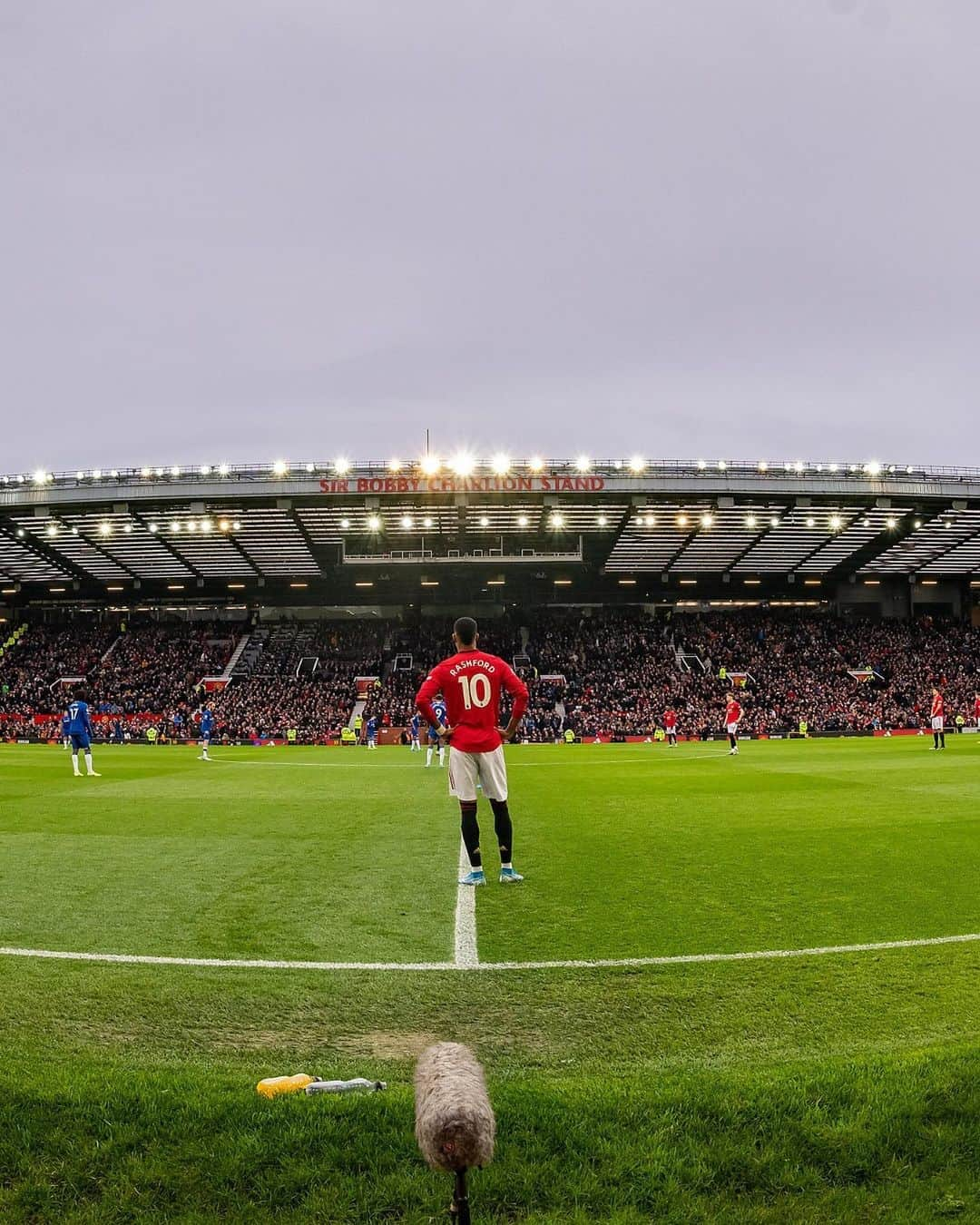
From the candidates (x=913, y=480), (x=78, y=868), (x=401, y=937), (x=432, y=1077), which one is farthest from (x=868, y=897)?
(x=913, y=480)

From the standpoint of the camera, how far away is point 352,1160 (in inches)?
120

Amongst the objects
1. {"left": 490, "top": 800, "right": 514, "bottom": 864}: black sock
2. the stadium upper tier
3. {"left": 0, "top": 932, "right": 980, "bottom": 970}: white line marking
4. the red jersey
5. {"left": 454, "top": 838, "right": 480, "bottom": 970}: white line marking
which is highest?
the stadium upper tier

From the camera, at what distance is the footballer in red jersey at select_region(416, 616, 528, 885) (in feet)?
24.7

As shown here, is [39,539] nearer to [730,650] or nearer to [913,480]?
[730,650]

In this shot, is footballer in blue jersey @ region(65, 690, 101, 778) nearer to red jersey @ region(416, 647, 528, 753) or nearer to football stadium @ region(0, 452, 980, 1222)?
football stadium @ region(0, 452, 980, 1222)

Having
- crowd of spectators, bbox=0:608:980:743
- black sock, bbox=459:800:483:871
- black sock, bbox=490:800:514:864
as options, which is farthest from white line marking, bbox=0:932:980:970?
crowd of spectators, bbox=0:608:980:743

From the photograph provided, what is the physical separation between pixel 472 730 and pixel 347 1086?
4232 mm

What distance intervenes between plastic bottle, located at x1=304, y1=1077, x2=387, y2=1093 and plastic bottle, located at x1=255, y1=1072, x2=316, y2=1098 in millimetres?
41

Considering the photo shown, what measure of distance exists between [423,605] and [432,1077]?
58.5 meters

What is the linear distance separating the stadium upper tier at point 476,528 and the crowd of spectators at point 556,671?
10.1 ft

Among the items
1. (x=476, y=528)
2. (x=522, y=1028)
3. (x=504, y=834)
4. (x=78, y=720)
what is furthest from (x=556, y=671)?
(x=522, y=1028)

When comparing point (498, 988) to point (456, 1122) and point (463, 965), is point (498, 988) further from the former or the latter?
point (456, 1122)

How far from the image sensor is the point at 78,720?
2128cm

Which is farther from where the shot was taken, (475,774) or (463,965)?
(475,774)
